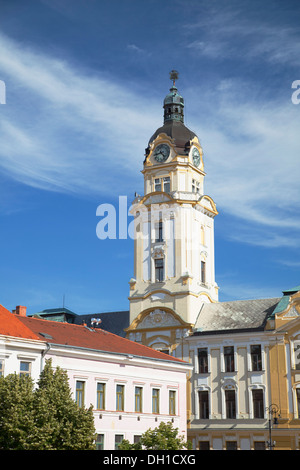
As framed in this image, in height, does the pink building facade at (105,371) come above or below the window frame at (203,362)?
below

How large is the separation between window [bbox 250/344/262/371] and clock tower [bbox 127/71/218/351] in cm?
700

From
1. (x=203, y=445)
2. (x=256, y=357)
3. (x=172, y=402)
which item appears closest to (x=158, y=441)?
(x=172, y=402)

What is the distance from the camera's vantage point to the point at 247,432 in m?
61.4

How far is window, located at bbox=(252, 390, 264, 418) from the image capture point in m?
62.0

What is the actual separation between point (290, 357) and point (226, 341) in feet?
21.2

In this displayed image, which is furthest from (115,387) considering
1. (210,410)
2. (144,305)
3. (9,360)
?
(144,305)

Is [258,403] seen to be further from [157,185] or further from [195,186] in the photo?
[157,185]

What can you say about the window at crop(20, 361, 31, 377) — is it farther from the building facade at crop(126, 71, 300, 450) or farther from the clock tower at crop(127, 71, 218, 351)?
the clock tower at crop(127, 71, 218, 351)

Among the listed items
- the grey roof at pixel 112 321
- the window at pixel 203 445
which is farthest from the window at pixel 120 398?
the grey roof at pixel 112 321

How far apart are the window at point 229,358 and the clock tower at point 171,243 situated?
463 cm

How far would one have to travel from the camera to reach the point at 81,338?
165ft

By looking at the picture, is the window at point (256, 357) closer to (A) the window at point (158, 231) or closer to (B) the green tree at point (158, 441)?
(A) the window at point (158, 231)

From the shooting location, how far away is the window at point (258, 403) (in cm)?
6205
